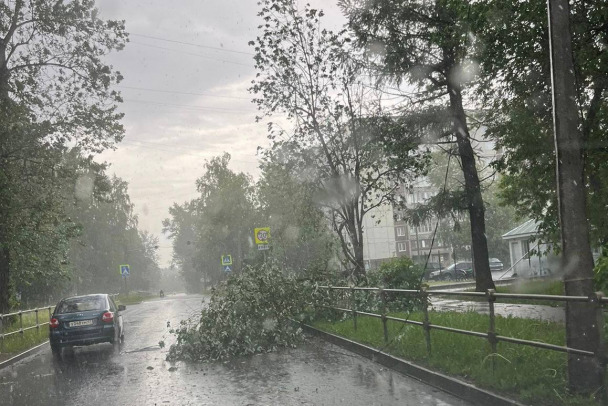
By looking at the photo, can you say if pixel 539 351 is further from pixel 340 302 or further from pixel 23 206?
pixel 23 206

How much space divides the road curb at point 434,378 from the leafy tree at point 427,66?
10767mm

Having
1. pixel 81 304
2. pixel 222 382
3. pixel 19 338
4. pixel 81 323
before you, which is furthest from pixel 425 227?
pixel 222 382

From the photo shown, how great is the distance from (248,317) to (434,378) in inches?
259

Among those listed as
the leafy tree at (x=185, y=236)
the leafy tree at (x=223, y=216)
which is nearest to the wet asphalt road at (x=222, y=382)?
the leafy tree at (x=223, y=216)

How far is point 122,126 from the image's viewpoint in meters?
21.8

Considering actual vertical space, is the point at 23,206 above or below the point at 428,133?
below

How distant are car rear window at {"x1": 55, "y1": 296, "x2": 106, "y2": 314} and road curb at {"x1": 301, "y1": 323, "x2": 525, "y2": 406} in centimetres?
674

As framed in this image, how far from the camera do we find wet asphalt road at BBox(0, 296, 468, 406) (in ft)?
24.9

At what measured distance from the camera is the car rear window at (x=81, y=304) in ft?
48.4

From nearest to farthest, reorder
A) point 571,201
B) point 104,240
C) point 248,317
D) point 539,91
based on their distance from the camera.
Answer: point 571,201 → point 248,317 → point 539,91 → point 104,240

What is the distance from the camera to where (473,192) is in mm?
21766

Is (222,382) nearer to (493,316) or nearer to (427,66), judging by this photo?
(493,316)

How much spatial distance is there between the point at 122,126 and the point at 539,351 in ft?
58.8

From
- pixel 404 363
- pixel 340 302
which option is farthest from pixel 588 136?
pixel 404 363
